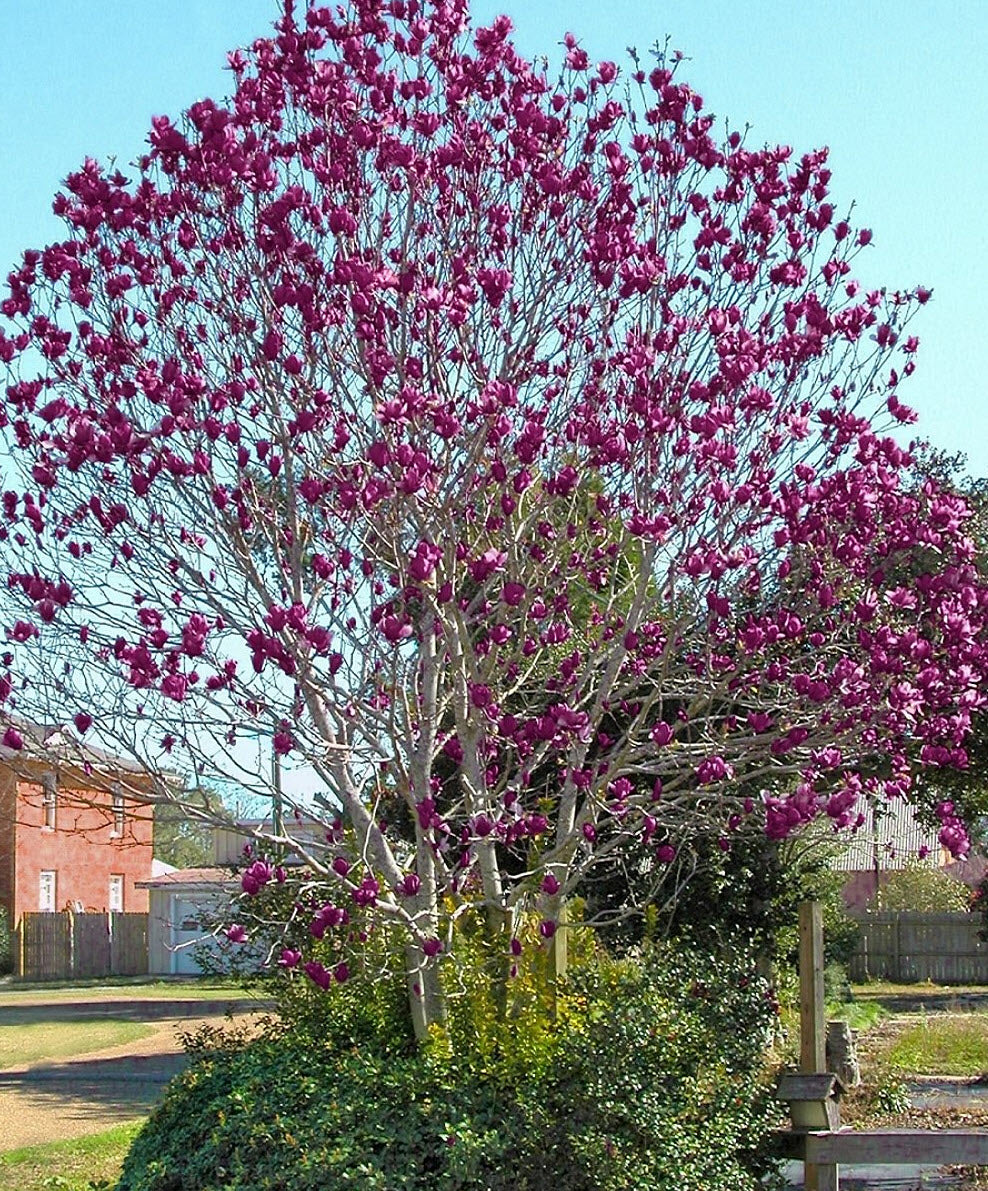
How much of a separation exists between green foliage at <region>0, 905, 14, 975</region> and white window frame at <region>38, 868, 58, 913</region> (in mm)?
1729

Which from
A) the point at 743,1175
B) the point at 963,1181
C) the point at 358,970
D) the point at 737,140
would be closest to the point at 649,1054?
the point at 743,1175

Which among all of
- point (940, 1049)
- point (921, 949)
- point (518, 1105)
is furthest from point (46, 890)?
point (518, 1105)

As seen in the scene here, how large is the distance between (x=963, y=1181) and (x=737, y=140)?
5.70 metres

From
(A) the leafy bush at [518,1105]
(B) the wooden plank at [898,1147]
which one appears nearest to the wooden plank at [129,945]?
(A) the leafy bush at [518,1105]

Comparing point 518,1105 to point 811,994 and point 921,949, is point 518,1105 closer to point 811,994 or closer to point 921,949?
point 811,994

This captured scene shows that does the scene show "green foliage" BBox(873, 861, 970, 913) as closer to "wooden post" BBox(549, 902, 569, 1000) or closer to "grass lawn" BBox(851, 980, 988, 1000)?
"grass lawn" BBox(851, 980, 988, 1000)

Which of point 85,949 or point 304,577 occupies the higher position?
point 304,577

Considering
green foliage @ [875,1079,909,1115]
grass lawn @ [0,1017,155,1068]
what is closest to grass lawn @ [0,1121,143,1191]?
green foliage @ [875,1079,909,1115]

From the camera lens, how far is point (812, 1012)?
7602 millimetres

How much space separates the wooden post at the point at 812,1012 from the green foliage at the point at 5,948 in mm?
36808

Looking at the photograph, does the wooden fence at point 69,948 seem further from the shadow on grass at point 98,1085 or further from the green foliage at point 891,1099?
the green foliage at point 891,1099

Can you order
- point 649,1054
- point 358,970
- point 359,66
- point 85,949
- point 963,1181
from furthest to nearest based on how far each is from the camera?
point 85,949
point 963,1181
point 358,970
point 359,66
point 649,1054

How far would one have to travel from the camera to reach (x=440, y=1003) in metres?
7.40

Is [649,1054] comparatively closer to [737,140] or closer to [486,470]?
[486,470]
